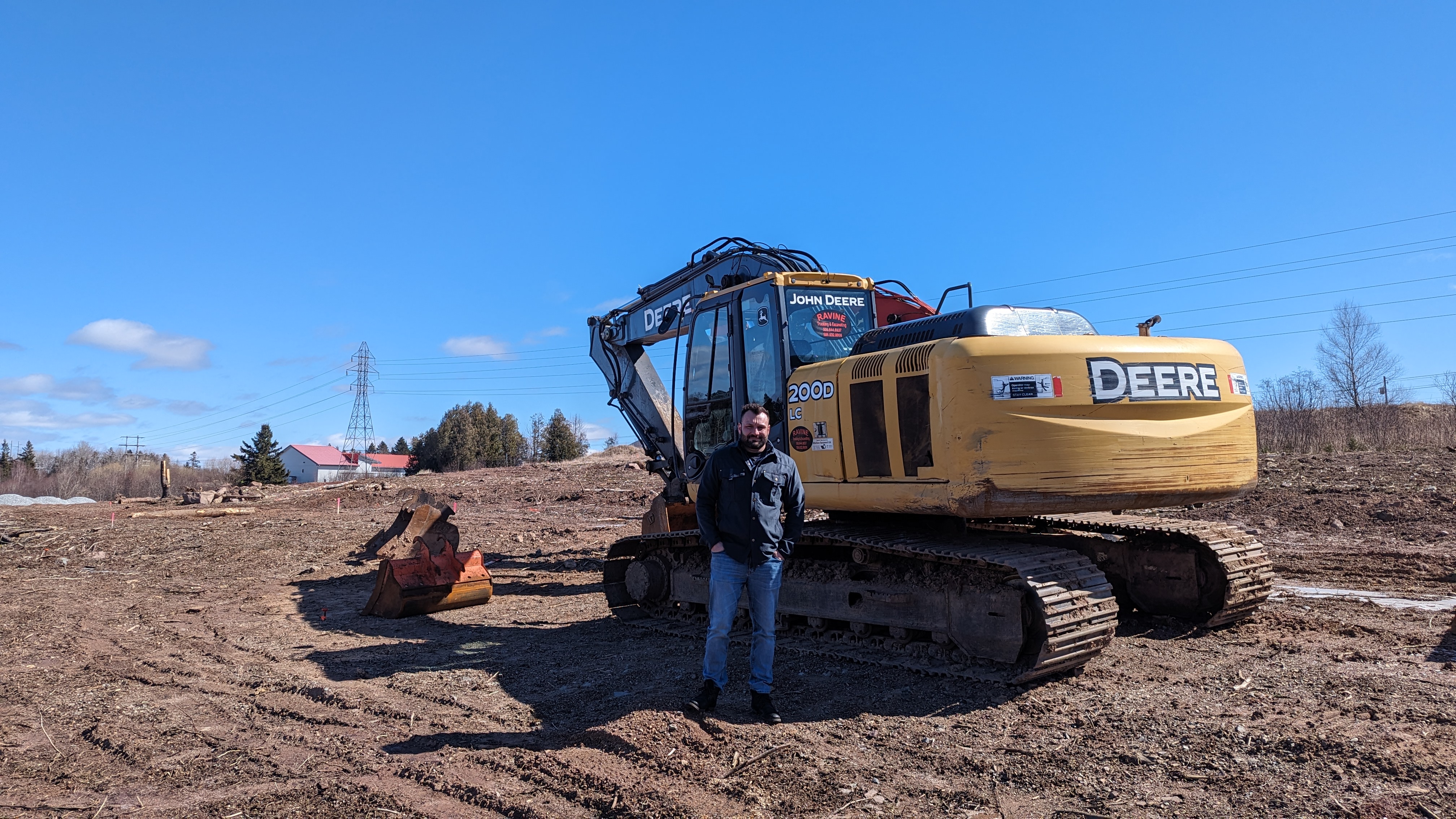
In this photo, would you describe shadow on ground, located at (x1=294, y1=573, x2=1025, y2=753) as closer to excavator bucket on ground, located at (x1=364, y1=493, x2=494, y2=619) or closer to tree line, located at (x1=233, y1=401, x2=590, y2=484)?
excavator bucket on ground, located at (x1=364, y1=493, x2=494, y2=619)

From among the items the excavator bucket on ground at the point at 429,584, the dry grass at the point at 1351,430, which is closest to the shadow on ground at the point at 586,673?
the excavator bucket on ground at the point at 429,584

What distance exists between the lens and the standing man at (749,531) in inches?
199

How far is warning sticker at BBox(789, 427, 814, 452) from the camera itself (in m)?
6.55

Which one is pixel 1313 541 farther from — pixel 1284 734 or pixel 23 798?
pixel 23 798

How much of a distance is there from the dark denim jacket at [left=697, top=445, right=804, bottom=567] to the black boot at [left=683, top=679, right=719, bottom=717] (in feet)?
2.43

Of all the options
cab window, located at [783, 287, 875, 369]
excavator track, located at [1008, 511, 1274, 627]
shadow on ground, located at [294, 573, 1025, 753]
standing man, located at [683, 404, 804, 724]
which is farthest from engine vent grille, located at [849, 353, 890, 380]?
shadow on ground, located at [294, 573, 1025, 753]

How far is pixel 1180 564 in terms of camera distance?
6.77 m

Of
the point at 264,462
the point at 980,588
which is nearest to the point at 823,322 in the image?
the point at 980,588

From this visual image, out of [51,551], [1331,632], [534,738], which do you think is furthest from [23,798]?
[51,551]

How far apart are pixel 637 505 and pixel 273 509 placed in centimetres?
1099

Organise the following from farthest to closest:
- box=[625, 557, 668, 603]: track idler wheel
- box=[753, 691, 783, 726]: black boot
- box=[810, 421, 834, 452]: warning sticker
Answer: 1. box=[625, 557, 668, 603]: track idler wheel
2. box=[810, 421, 834, 452]: warning sticker
3. box=[753, 691, 783, 726]: black boot

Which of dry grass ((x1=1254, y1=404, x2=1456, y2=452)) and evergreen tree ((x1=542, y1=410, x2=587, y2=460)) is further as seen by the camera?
evergreen tree ((x1=542, y1=410, x2=587, y2=460))

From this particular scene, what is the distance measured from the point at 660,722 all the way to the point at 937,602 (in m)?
2.18

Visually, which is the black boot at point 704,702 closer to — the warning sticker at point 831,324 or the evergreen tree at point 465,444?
the warning sticker at point 831,324
